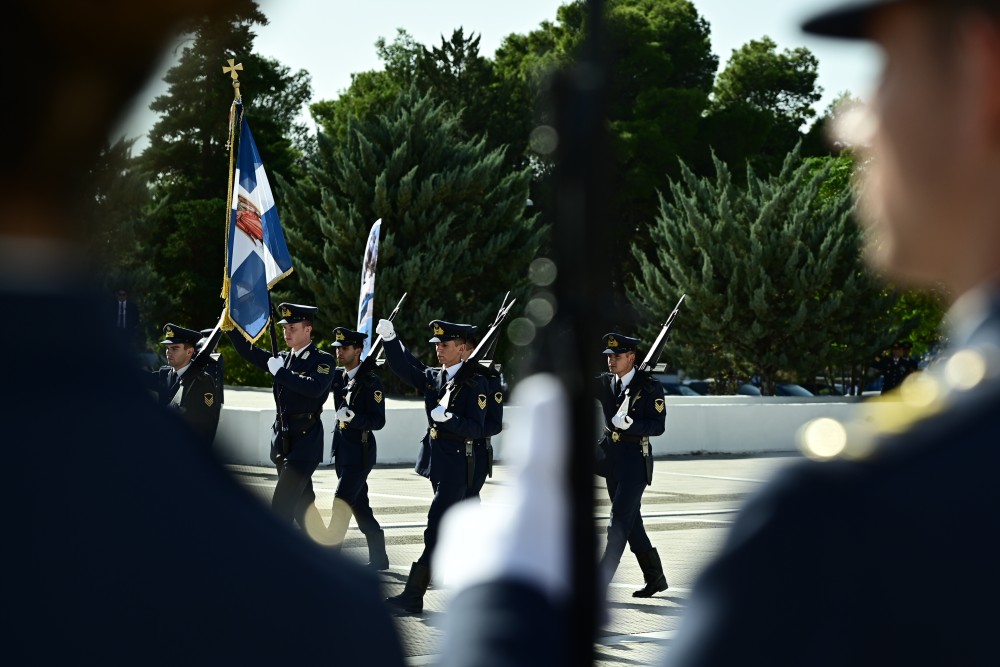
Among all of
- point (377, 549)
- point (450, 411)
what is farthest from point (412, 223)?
point (450, 411)

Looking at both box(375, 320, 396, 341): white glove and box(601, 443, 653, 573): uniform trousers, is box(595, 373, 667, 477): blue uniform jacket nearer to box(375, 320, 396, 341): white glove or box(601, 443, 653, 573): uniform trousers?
box(601, 443, 653, 573): uniform trousers

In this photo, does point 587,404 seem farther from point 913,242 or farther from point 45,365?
point 45,365

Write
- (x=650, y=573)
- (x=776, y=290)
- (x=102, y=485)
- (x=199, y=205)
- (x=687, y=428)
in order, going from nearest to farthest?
1. (x=102, y=485)
2. (x=650, y=573)
3. (x=687, y=428)
4. (x=776, y=290)
5. (x=199, y=205)

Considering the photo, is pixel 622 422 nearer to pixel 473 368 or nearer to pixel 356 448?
pixel 473 368

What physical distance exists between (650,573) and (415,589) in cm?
165

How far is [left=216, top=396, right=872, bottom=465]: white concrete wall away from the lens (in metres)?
19.3

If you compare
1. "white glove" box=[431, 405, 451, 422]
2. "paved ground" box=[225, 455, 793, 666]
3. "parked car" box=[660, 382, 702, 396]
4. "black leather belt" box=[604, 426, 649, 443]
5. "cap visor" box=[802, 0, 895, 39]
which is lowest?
"paved ground" box=[225, 455, 793, 666]

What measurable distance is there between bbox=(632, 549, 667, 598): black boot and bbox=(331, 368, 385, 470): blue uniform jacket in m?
2.25

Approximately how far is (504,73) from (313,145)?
17.5 meters

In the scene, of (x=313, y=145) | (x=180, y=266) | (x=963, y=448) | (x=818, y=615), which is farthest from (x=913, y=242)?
(x=313, y=145)

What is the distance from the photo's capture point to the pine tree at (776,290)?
31156 mm

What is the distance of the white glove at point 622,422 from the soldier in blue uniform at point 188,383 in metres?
3.33

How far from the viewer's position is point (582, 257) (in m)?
1.13

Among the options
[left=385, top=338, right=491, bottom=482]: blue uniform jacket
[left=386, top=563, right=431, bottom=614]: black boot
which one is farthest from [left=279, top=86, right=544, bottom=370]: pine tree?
[left=386, top=563, right=431, bottom=614]: black boot
